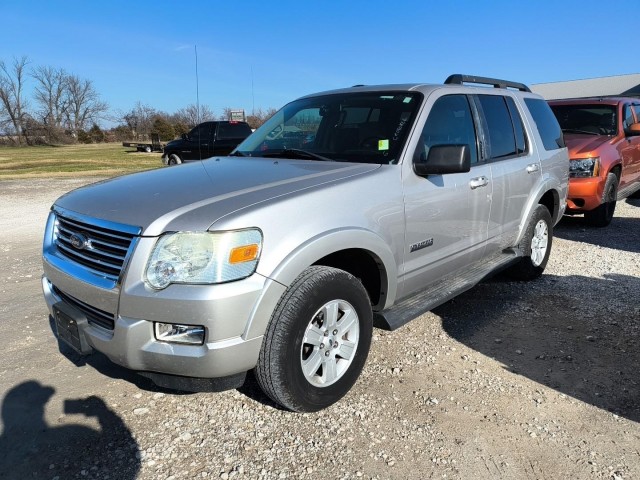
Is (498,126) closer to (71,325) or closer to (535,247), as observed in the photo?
(535,247)

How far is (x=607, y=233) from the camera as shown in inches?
287

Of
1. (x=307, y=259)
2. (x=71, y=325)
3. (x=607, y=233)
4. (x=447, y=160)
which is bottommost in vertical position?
(x=607, y=233)

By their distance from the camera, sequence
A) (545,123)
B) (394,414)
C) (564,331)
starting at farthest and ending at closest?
(545,123) < (564,331) < (394,414)

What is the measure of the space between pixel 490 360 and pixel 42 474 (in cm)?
278

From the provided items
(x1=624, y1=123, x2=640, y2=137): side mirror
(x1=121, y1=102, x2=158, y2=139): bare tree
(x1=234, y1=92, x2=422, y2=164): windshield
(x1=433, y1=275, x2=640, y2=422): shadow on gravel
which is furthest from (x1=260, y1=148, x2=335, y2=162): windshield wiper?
(x1=121, y1=102, x2=158, y2=139): bare tree

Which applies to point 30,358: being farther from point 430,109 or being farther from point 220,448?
point 430,109

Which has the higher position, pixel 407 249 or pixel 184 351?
pixel 407 249

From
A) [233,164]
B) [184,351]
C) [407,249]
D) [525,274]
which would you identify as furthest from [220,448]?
[525,274]

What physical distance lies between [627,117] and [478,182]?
19.8ft

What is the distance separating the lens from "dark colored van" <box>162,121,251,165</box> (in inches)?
693

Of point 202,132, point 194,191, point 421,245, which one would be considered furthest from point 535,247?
point 202,132

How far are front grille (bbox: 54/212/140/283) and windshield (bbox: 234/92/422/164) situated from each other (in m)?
1.53

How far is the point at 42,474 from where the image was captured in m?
2.40

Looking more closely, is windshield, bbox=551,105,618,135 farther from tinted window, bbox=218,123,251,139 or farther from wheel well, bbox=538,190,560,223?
tinted window, bbox=218,123,251,139
